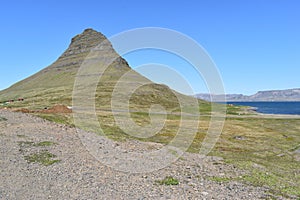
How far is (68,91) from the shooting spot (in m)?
191

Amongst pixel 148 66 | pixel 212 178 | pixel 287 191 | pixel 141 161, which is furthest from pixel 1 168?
pixel 287 191

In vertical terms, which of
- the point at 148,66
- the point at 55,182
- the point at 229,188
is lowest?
the point at 229,188

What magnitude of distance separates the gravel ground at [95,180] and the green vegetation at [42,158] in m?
0.47

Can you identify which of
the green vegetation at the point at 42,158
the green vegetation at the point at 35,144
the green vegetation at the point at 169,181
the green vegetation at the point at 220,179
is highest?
the green vegetation at the point at 35,144

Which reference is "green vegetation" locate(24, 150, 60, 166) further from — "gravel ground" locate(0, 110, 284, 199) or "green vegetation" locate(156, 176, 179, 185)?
"green vegetation" locate(156, 176, 179, 185)

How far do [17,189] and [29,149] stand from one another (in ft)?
33.7

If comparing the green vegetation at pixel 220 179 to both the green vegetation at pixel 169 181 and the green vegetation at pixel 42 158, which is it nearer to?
the green vegetation at pixel 169 181

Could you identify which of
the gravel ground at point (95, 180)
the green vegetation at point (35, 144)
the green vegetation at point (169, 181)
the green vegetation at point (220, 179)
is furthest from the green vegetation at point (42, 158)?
the green vegetation at point (220, 179)

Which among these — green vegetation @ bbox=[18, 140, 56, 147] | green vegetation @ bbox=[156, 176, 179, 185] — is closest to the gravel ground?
green vegetation @ bbox=[156, 176, 179, 185]

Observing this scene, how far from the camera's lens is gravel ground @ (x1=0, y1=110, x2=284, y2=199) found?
16.3 metres

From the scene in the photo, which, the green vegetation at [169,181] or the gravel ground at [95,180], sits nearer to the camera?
the gravel ground at [95,180]

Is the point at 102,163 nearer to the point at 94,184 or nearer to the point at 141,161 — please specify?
the point at 141,161

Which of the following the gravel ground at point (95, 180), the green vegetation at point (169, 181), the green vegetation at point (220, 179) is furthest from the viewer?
the green vegetation at point (220, 179)

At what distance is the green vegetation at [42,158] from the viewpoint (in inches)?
885
